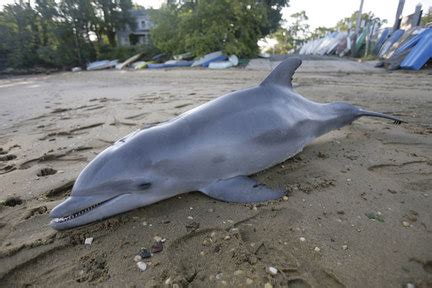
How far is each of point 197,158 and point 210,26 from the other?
89.6 ft

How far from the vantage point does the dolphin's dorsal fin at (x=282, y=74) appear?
3.98 m

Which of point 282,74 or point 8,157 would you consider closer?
point 282,74

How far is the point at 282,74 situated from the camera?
13.4 ft

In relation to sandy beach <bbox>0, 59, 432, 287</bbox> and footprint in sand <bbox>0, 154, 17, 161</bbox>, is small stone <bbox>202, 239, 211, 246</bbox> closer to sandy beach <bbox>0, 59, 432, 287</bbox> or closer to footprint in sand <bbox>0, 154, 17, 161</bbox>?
sandy beach <bbox>0, 59, 432, 287</bbox>

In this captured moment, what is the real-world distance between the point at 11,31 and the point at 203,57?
27.5m

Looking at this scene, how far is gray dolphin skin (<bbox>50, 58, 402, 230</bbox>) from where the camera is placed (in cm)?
272

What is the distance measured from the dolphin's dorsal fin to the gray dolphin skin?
0.03m

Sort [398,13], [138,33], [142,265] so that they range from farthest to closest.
→ [138,33] < [398,13] < [142,265]

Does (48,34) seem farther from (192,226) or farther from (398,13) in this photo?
(192,226)

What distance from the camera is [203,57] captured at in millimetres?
26688

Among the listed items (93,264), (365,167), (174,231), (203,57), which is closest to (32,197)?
(93,264)

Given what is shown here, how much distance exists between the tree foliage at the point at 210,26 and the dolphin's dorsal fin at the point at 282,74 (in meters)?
23.7

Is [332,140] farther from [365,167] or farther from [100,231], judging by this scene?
[100,231]

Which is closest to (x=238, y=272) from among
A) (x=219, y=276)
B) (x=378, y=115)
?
(x=219, y=276)
